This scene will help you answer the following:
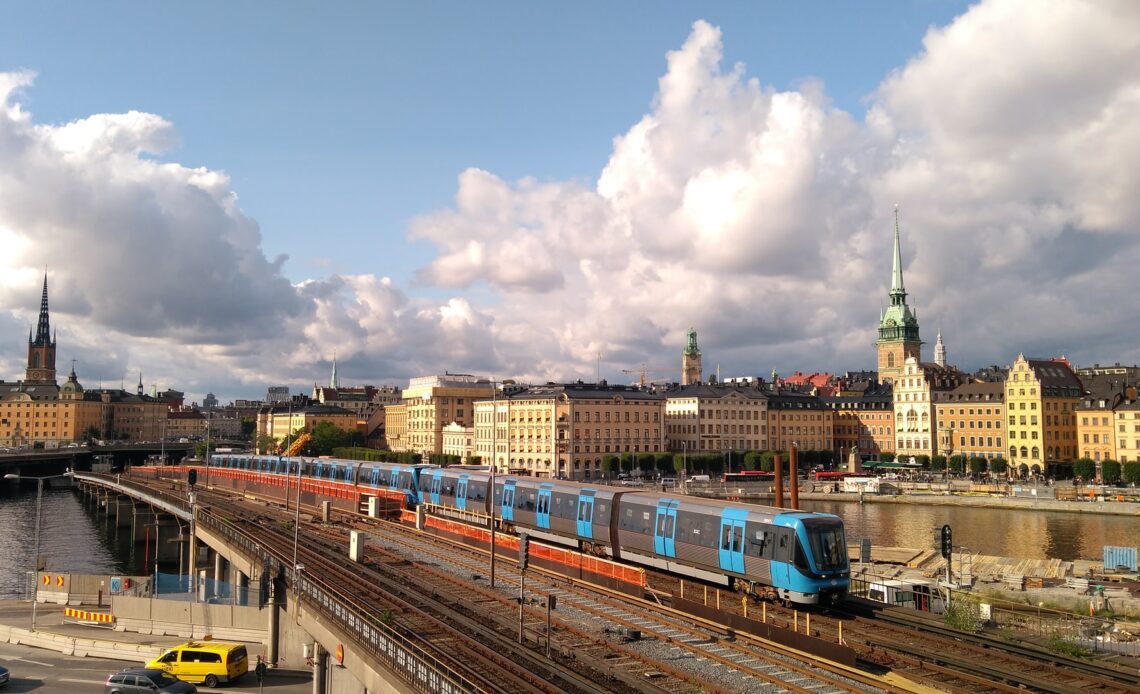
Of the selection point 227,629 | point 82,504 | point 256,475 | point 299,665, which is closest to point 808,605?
point 299,665

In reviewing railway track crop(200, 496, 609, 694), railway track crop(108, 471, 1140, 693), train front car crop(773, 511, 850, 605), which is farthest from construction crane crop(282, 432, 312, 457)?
train front car crop(773, 511, 850, 605)

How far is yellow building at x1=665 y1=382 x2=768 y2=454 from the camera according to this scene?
16512 cm

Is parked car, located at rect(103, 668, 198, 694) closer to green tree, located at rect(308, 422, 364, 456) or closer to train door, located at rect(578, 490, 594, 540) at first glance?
train door, located at rect(578, 490, 594, 540)

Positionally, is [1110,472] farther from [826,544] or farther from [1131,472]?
[826,544]

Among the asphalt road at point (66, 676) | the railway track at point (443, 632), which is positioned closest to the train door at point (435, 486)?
the railway track at point (443, 632)

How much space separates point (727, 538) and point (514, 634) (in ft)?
33.6

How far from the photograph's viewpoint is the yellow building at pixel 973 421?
506 ft

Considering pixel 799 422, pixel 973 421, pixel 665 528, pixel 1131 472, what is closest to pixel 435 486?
pixel 665 528

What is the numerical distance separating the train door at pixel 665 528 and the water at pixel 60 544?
155 ft

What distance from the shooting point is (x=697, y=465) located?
151000 millimetres

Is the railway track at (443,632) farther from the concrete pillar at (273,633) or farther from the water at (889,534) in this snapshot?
the water at (889,534)

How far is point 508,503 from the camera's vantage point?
55.3m

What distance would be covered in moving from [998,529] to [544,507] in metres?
64.8

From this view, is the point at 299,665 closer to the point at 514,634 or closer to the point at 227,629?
the point at 227,629
